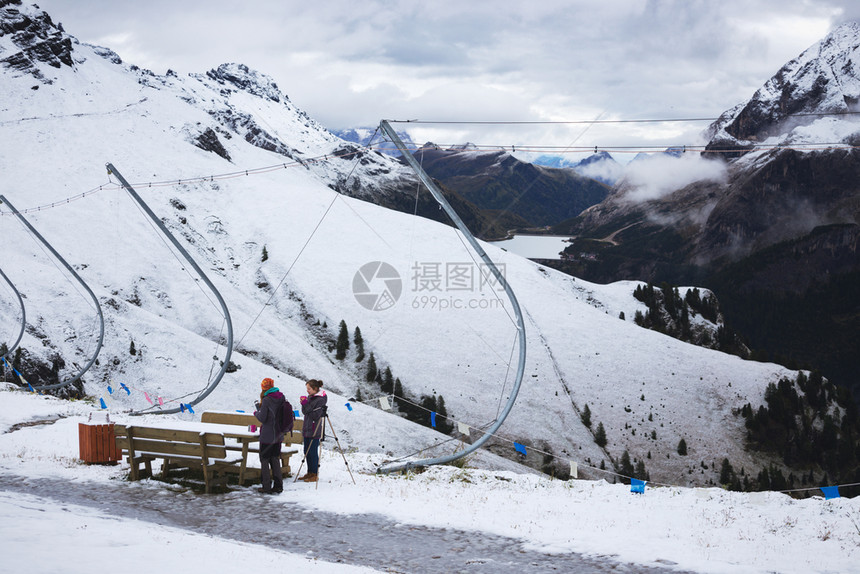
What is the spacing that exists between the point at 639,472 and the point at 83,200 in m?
73.2

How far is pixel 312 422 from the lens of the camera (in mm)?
14555

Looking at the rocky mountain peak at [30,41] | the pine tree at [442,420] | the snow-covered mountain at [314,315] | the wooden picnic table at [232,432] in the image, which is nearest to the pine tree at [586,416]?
the snow-covered mountain at [314,315]

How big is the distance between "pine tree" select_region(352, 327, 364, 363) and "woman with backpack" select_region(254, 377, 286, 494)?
51267mm

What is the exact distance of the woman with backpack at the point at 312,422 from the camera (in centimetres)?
1453

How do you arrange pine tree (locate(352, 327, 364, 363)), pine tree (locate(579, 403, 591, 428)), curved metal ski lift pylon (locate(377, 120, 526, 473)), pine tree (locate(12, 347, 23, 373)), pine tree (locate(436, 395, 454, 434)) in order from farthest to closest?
pine tree (locate(352, 327, 364, 363)), pine tree (locate(579, 403, 591, 428)), pine tree (locate(436, 395, 454, 434)), pine tree (locate(12, 347, 23, 373)), curved metal ski lift pylon (locate(377, 120, 526, 473))

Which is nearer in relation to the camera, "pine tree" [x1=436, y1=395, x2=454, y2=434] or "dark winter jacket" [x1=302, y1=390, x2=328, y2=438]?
"dark winter jacket" [x1=302, y1=390, x2=328, y2=438]

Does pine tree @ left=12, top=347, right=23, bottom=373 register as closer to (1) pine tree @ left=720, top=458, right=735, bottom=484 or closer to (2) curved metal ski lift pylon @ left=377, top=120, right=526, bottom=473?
(2) curved metal ski lift pylon @ left=377, top=120, right=526, bottom=473

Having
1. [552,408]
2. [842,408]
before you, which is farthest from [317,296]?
[842,408]

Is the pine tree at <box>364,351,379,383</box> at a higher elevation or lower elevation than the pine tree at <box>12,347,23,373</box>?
lower

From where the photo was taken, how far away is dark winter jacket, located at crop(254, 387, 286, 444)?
13.1 metres

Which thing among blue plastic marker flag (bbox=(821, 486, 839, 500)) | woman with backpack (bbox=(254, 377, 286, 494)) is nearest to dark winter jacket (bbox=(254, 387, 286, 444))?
woman with backpack (bbox=(254, 377, 286, 494))

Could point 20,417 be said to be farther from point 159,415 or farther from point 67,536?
point 67,536

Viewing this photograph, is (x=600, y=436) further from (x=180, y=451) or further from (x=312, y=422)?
(x=180, y=451)

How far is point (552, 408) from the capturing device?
61531 mm
